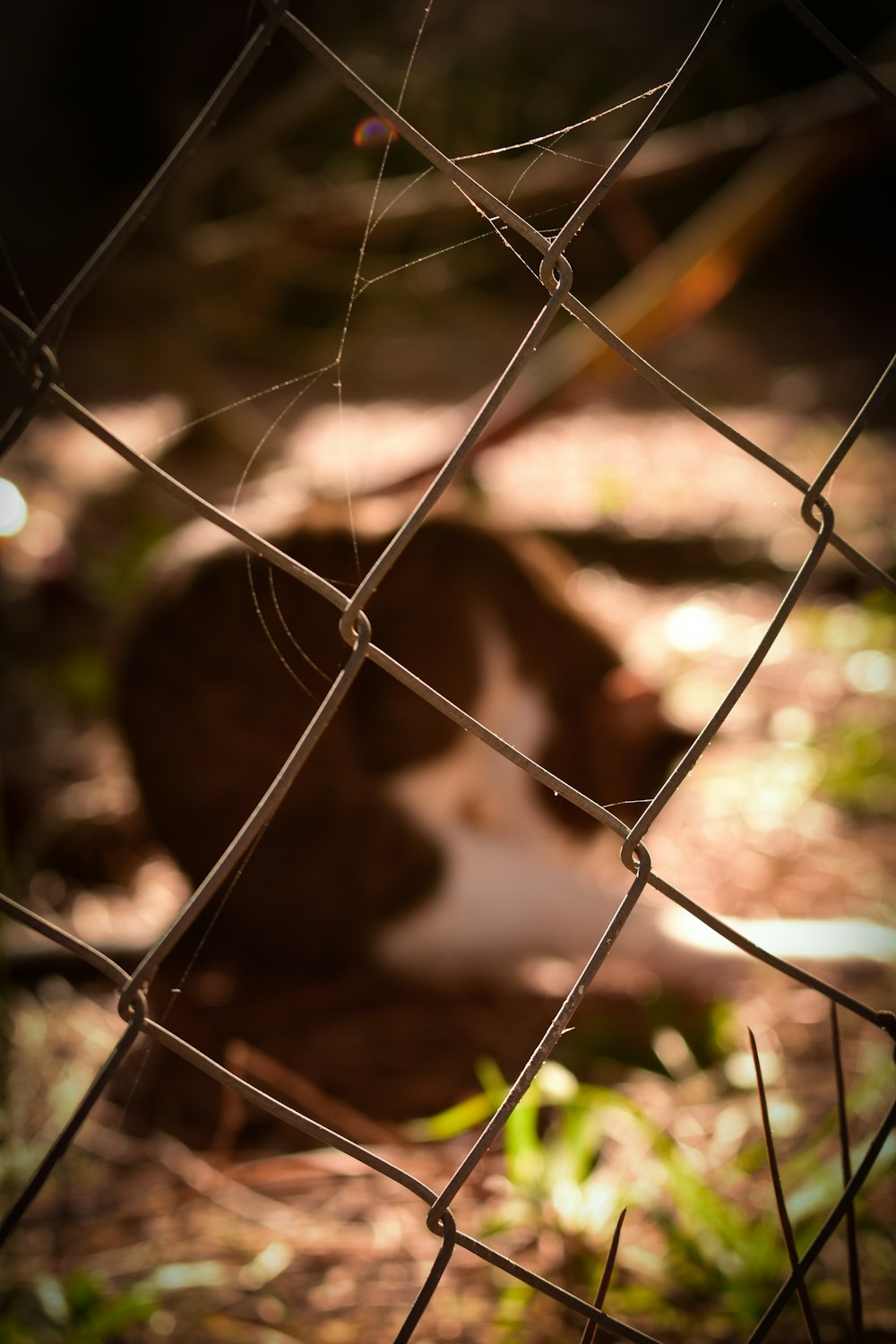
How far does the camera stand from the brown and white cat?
2.29 meters

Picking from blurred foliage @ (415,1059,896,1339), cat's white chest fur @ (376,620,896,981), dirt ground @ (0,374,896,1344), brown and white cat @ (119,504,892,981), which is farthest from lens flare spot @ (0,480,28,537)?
blurred foliage @ (415,1059,896,1339)

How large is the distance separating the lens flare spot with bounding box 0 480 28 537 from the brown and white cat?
1.10 ft

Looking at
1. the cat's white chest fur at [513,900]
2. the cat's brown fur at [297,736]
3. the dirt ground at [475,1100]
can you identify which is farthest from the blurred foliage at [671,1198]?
the cat's brown fur at [297,736]

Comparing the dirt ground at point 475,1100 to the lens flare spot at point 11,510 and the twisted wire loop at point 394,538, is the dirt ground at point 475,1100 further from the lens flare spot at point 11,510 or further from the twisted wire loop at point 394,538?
the lens flare spot at point 11,510

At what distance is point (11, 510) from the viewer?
2.52 metres

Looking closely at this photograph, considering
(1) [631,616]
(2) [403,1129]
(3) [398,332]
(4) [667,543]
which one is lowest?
(2) [403,1129]

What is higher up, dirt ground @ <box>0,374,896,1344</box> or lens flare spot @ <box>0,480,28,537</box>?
lens flare spot @ <box>0,480,28,537</box>

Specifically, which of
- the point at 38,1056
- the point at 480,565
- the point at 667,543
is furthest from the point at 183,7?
the point at 38,1056

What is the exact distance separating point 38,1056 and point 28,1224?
459mm

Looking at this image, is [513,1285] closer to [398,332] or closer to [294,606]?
[294,606]

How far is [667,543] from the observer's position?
470 cm

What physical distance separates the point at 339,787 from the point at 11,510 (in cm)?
100

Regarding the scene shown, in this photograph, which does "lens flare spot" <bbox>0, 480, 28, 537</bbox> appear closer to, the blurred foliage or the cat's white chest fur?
the cat's white chest fur

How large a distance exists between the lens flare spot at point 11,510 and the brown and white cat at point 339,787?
0.33 m
